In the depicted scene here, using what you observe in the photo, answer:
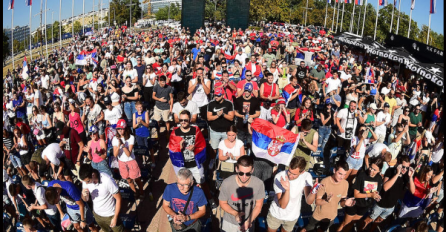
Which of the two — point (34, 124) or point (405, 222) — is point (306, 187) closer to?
point (405, 222)

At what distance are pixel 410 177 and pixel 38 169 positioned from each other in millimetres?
6788

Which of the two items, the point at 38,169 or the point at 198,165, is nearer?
the point at 198,165

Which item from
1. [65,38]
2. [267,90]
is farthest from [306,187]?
[65,38]

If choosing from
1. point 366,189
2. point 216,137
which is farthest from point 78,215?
point 366,189

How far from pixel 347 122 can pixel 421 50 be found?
13.7 metres

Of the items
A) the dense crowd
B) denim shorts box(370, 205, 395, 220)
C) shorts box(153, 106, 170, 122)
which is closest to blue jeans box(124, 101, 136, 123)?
the dense crowd

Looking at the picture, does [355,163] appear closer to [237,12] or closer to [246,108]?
[246,108]

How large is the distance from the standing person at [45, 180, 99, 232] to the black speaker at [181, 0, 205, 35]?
24950mm

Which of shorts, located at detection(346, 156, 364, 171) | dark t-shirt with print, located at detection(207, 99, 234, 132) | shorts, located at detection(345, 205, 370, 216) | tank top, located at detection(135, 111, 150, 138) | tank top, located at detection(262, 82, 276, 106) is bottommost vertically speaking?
shorts, located at detection(345, 205, 370, 216)

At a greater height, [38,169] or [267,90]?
[267,90]

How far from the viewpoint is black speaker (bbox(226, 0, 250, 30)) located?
96.4 ft

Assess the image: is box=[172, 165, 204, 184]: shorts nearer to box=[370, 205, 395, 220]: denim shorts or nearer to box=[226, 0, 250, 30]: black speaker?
box=[370, 205, 395, 220]: denim shorts

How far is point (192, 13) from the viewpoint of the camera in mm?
27594

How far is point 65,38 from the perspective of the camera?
75750 mm
